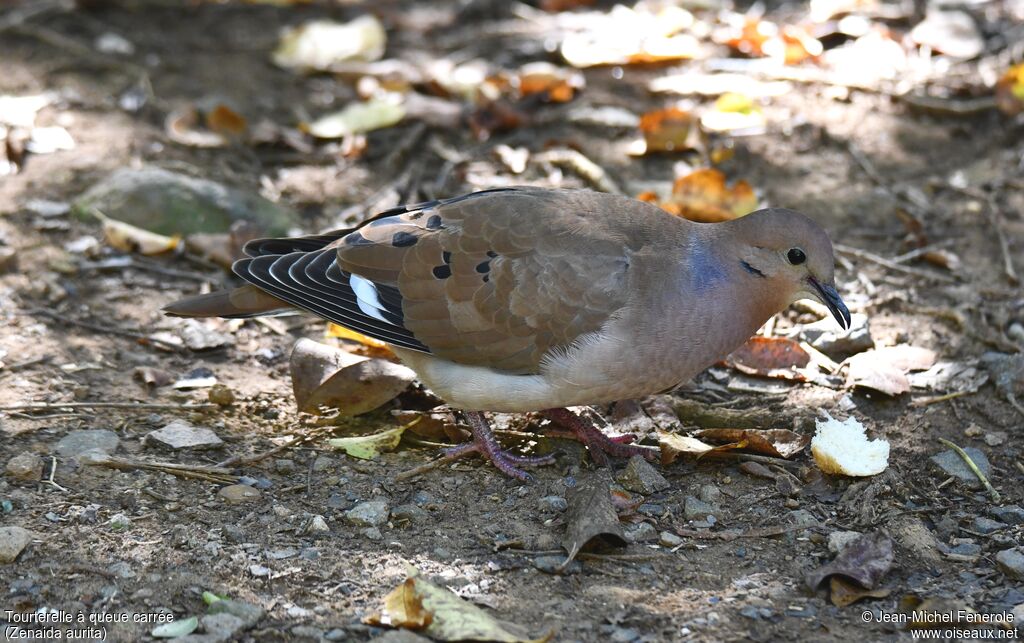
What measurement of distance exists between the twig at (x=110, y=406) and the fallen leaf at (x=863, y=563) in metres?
2.17

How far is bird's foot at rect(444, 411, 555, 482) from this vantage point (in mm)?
3674

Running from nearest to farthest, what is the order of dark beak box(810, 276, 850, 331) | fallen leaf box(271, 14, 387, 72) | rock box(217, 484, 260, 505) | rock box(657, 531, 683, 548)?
rock box(657, 531, 683, 548) → rock box(217, 484, 260, 505) → dark beak box(810, 276, 850, 331) → fallen leaf box(271, 14, 387, 72)

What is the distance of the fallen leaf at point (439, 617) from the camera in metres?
2.75

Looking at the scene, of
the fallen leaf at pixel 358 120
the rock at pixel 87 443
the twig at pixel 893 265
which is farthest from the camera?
the fallen leaf at pixel 358 120

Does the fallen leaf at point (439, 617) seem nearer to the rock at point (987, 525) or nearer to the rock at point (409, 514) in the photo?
the rock at point (409, 514)

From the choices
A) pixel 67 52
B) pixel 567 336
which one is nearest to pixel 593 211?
pixel 567 336

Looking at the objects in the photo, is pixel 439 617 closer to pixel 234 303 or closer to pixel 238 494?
pixel 238 494

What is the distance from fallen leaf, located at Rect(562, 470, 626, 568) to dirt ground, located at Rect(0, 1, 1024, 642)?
56mm

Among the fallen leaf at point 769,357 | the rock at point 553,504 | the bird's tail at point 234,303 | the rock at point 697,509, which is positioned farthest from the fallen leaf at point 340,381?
the fallen leaf at point 769,357

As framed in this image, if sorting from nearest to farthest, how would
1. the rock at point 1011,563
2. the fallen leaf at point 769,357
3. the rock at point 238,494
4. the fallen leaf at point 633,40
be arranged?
the rock at point 1011,563 < the rock at point 238,494 < the fallen leaf at point 769,357 < the fallen leaf at point 633,40

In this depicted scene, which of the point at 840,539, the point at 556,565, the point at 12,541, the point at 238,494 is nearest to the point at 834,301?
the point at 840,539

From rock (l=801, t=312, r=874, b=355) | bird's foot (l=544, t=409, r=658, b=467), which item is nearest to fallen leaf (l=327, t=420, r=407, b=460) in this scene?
bird's foot (l=544, t=409, r=658, b=467)

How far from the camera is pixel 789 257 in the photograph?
373 centimetres

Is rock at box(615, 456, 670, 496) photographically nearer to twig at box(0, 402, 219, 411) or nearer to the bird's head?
the bird's head
